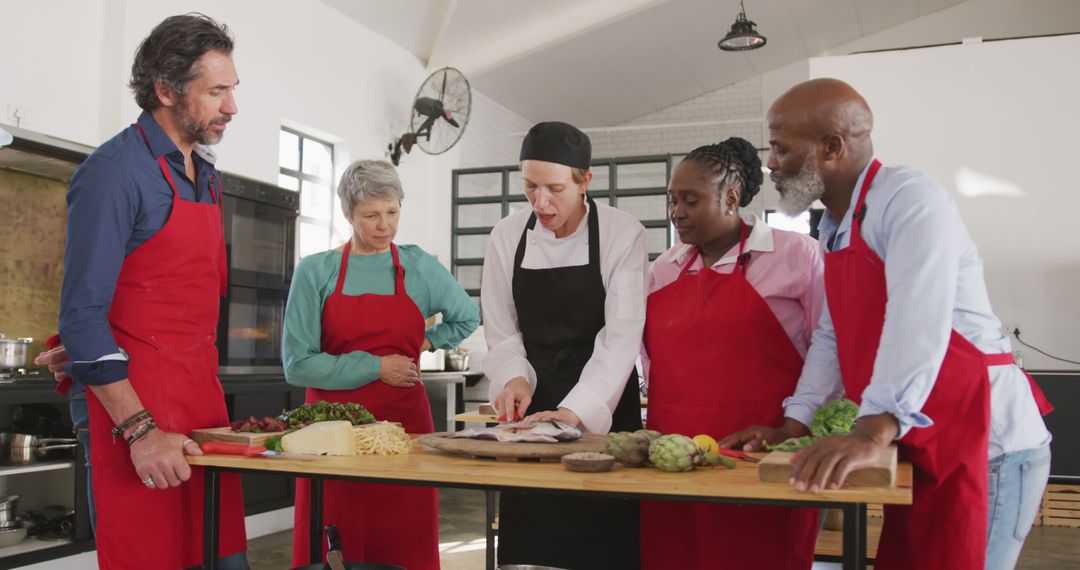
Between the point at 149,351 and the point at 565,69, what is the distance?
9291 mm

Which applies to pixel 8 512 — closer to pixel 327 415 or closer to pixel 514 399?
pixel 327 415

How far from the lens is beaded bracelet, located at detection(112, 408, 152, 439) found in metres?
2.02

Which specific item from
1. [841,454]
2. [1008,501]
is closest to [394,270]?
[841,454]

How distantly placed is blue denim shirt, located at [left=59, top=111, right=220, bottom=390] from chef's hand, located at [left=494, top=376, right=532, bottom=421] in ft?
3.13

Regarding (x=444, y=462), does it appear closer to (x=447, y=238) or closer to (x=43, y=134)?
(x=43, y=134)

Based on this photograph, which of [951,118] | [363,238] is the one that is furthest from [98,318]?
[951,118]

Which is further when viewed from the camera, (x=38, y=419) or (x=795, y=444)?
(x=38, y=419)

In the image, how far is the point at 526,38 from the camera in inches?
392

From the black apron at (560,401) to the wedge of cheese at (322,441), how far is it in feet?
1.63

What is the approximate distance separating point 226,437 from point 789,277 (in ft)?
4.88

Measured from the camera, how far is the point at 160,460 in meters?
2.04

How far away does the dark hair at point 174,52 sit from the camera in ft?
6.99

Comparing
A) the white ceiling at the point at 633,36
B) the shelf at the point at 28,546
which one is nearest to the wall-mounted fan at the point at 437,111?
the white ceiling at the point at 633,36

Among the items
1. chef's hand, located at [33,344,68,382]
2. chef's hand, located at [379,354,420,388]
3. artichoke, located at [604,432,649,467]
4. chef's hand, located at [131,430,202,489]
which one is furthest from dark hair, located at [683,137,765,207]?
chef's hand, located at [33,344,68,382]
